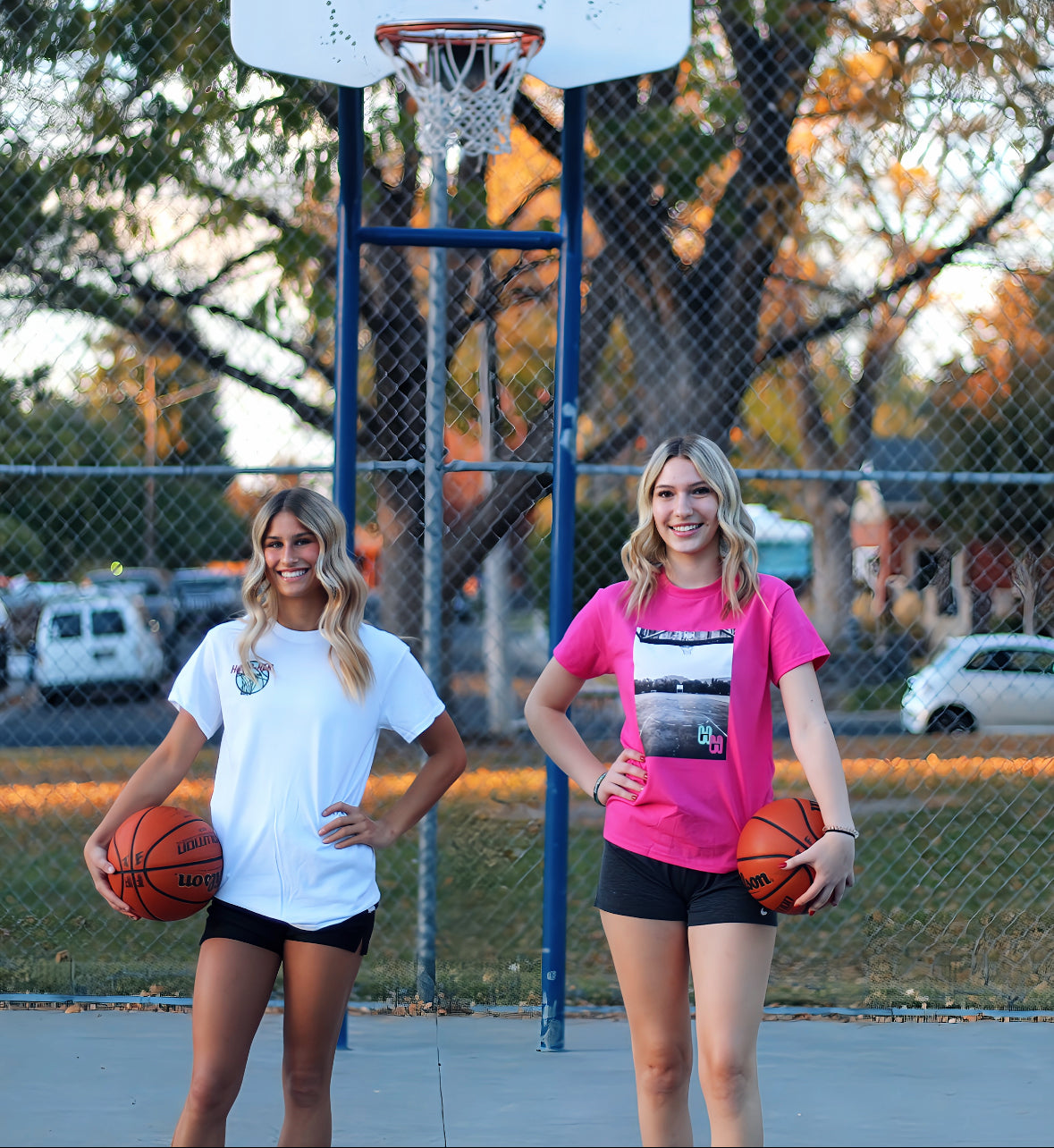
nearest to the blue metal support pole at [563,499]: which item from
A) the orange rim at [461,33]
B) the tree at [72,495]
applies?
the orange rim at [461,33]

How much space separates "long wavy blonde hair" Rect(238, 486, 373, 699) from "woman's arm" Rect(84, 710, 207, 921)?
229mm

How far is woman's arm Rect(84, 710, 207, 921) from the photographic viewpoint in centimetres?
311

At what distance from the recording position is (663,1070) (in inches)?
120

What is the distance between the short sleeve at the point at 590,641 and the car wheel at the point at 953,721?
4.73 m

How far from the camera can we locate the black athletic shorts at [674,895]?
295 cm

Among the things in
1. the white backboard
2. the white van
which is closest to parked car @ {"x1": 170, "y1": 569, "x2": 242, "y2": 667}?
the white van

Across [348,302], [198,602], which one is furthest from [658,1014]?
[198,602]

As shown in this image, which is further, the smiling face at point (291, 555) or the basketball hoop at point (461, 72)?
the basketball hoop at point (461, 72)

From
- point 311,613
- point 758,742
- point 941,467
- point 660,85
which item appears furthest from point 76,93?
point 941,467

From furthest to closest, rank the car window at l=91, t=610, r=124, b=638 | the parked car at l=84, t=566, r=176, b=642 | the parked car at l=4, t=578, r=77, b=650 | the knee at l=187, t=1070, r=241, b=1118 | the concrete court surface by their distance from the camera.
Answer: the parked car at l=84, t=566, r=176, b=642, the car window at l=91, t=610, r=124, b=638, the parked car at l=4, t=578, r=77, b=650, the concrete court surface, the knee at l=187, t=1070, r=241, b=1118

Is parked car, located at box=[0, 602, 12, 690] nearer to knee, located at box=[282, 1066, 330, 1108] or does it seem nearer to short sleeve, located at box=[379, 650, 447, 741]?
short sleeve, located at box=[379, 650, 447, 741]

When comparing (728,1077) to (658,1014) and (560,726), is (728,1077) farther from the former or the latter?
(560,726)

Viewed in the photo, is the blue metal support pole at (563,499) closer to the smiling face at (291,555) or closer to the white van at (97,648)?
the smiling face at (291,555)

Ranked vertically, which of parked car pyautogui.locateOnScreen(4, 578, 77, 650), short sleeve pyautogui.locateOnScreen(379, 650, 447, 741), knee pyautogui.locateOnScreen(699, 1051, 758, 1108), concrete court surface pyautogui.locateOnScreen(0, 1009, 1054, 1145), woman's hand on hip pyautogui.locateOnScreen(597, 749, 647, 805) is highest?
short sleeve pyautogui.locateOnScreen(379, 650, 447, 741)
